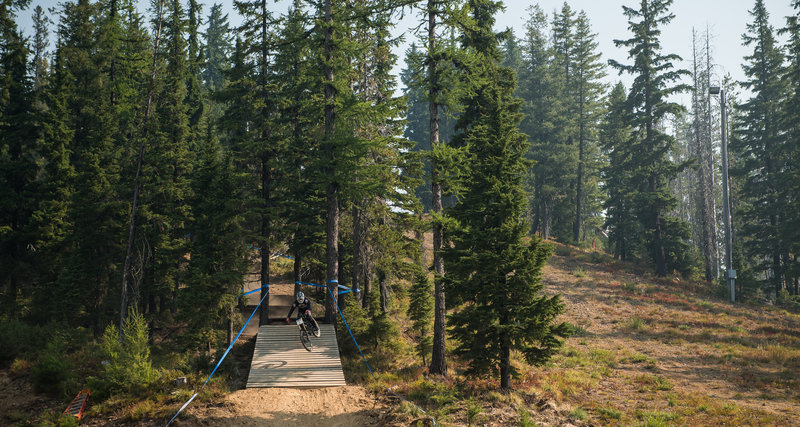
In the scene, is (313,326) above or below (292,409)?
above

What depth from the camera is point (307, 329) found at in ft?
56.4

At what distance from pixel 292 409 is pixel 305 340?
3.71 meters

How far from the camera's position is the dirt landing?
12438 mm

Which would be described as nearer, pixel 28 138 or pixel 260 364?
pixel 260 364

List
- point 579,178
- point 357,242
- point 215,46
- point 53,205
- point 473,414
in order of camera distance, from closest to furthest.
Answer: point 473,414
point 357,242
point 53,205
point 579,178
point 215,46

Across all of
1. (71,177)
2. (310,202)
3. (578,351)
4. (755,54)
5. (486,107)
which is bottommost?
(578,351)

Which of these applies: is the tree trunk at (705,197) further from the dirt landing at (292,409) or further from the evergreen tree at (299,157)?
the dirt landing at (292,409)

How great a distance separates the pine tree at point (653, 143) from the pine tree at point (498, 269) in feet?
104

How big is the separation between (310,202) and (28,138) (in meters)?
21.1

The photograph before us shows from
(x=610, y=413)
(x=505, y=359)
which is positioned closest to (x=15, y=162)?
(x=505, y=359)

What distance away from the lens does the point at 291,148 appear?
71.6 ft

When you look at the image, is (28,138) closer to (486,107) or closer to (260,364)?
(260,364)

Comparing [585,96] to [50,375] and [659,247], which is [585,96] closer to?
[659,247]

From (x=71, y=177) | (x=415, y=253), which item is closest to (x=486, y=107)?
(x=415, y=253)
